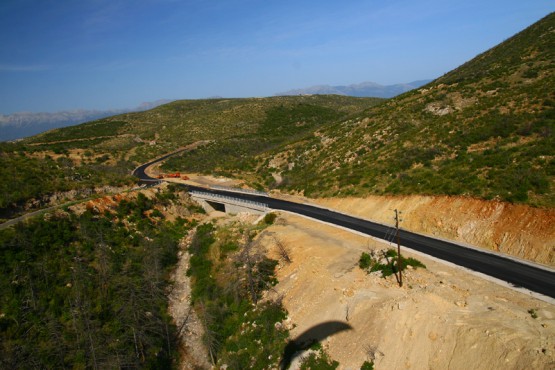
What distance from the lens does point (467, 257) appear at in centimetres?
2391

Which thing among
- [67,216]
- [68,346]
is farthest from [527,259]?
[67,216]

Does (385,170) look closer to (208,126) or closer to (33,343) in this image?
(33,343)

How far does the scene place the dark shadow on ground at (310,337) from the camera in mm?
20234

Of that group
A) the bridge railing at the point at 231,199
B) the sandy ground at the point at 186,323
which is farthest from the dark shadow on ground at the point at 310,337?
the bridge railing at the point at 231,199

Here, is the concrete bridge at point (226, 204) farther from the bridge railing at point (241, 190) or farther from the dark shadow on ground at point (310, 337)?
the dark shadow on ground at point (310, 337)

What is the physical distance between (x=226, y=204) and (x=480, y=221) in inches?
1208

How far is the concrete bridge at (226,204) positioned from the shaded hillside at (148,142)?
38.6ft

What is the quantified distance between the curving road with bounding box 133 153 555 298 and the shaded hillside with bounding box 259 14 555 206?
5.25 metres

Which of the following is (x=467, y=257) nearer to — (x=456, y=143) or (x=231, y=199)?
(x=456, y=143)

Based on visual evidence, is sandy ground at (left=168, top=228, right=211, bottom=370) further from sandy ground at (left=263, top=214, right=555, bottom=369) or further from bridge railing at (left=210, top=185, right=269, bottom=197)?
bridge railing at (left=210, top=185, right=269, bottom=197)

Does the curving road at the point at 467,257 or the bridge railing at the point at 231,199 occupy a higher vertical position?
the bridge railing at the point at 231,199


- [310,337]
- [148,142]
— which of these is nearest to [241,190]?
[310,337]

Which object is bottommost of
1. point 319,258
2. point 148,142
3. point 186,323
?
point 186,323

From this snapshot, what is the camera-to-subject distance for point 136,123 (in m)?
124
